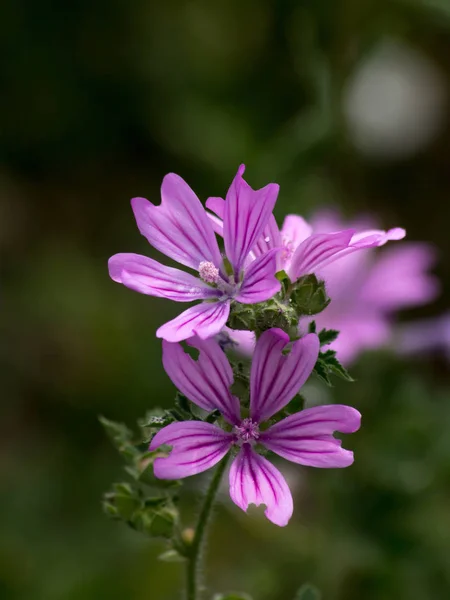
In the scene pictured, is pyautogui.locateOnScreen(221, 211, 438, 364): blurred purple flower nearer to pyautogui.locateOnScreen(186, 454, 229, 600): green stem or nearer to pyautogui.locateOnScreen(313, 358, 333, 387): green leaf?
pyautogui.locateOnScreen(186, 454, 229, 600): green stem

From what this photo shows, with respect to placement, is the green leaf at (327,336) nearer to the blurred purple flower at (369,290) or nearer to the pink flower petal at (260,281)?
the pink flower petal at (260,281)

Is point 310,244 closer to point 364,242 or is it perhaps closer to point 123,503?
point 364,242

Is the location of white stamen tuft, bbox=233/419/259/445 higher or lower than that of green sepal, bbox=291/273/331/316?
lower

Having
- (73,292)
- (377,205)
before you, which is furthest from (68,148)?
(377,205)

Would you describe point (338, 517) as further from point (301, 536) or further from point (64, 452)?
point (64, 452)

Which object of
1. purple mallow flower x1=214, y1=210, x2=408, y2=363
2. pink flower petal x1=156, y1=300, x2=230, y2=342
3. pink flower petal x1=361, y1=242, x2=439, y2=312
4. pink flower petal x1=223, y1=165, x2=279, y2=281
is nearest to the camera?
pink flower petal x1=156, y1=300, x2=230, y2=342

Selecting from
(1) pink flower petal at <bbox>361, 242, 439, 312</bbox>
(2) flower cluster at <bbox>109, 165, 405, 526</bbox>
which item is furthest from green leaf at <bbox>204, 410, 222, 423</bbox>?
(1) pink flower petal at <bbox>361, 242, 439, 312</bbox>

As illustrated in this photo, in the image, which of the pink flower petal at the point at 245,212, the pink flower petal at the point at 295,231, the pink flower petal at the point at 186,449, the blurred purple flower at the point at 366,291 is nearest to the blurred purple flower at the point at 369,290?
the blurred purple flower at the point at 366,291

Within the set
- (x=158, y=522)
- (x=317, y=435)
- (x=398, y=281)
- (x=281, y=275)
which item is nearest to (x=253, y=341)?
(x=281, y=275)
